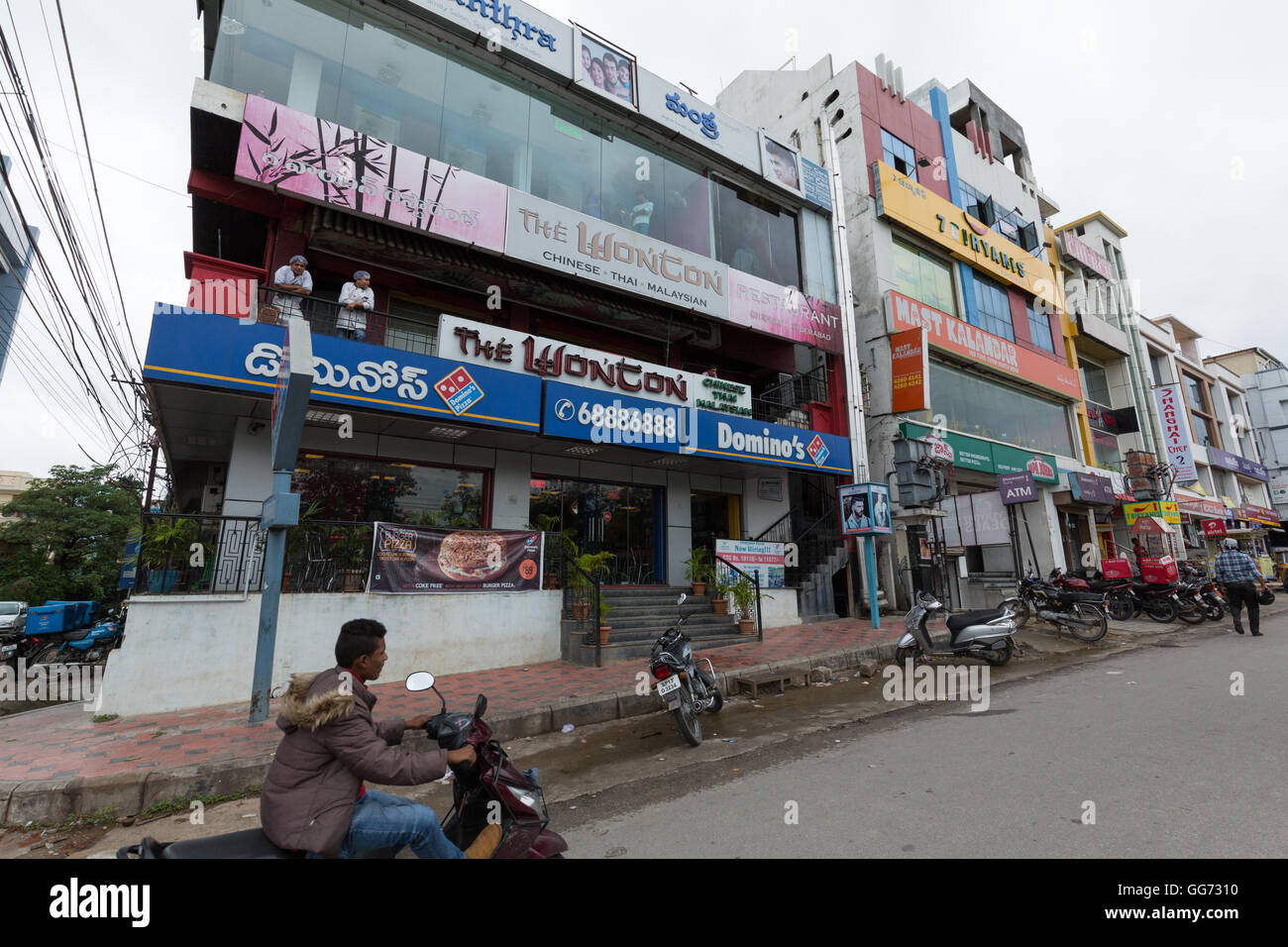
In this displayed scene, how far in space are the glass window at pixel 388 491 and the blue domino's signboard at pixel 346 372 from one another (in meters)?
2.16

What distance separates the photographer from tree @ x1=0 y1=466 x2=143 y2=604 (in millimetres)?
21781

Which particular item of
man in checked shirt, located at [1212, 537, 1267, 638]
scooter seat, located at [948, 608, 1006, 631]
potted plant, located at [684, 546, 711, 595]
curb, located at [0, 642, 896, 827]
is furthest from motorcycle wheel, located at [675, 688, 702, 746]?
man in checked shirt, located at [1212, 537, 1267, 638]

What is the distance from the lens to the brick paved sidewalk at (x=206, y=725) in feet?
16.6

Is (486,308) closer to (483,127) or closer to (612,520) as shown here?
(483,127)

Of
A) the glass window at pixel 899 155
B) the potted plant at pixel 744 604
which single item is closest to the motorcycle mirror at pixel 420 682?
the potted plant at pixel 744 604

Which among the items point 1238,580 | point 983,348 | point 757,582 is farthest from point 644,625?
point 983,348

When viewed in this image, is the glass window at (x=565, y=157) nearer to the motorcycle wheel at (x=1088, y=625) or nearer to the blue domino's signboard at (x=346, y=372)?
the blue domino's signboard at (x=346, y=372)

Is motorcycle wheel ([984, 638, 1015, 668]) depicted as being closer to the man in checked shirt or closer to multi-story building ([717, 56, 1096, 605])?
multi-story building ([717, 56, 1096, 605])

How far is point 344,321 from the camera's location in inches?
381

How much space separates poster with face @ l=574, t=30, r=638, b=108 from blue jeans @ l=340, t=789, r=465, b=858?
14.9 meters

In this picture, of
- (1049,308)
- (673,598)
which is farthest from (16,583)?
(1049,308)

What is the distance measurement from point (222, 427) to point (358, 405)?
3424 mm
